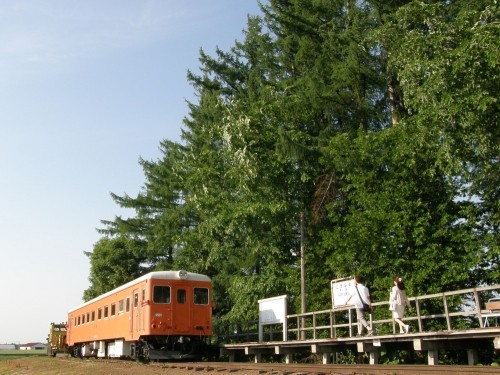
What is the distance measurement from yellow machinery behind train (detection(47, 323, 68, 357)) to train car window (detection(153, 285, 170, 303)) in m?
23.5

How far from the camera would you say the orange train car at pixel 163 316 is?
21094 millimetres

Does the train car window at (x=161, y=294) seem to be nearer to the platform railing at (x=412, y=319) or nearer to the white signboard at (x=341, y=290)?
the platform railing at (x=412, y=319)

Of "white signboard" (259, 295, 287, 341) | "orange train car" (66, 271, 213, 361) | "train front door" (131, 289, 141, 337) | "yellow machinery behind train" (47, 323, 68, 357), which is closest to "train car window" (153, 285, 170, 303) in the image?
"orange train car" (66, 271, 213, 361)

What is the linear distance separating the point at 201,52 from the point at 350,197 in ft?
51.3

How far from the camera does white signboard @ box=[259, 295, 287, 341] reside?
22402 millimetres

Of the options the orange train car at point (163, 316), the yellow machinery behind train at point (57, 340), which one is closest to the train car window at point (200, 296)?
the orange train car at point (163, 316)

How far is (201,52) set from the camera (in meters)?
34.9

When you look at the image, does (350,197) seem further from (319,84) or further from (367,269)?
(319,84)

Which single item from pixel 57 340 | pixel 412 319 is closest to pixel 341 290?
pixel 412 319

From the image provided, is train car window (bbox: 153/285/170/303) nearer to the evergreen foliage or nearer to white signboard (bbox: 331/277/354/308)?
the evergreen foliage

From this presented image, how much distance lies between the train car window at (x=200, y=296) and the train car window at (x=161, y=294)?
1.27 metres

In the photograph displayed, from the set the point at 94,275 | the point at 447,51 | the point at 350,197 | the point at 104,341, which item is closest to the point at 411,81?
the point at 447,51

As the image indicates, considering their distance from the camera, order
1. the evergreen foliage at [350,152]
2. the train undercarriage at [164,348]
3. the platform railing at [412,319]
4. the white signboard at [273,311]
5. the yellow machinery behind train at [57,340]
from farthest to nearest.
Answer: the yellow machinery behind train at [57,340] → the white signboard at [273,311] → the train undercarriage at [164,348] → the platform railing at [412,319] → the evergreen foliage at [350,152]

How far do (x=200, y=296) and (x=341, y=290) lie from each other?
580 cm
